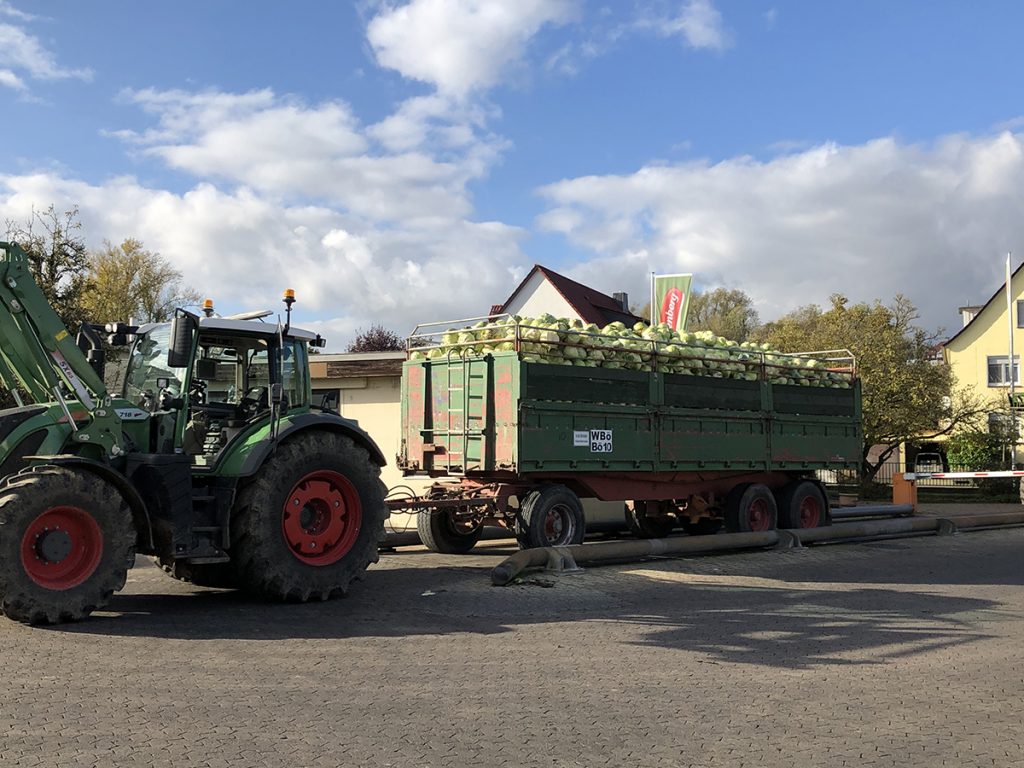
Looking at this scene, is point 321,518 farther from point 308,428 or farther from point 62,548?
point 62,548

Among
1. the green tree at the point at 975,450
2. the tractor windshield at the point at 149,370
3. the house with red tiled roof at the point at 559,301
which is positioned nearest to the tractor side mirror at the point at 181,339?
the tractor windshield at the point at 149,370

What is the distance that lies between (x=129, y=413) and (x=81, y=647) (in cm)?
235

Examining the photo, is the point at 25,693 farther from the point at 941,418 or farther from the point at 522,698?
the point at 941,418

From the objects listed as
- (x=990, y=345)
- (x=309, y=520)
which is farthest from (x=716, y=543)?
(x=990, y=345)

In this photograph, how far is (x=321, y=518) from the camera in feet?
31.9

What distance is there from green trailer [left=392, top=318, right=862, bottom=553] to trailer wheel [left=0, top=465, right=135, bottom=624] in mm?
4446

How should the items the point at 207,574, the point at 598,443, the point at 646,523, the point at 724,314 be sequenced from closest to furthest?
the point at 207,574, the point at 598,443, the point at 646,523, the point at 724,314

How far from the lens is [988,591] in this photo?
1100cm

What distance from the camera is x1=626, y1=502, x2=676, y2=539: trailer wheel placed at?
50.4ft

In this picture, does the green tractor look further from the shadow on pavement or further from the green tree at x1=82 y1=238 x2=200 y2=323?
the green tree at x1=82 y1=238 x2=200 y2=323

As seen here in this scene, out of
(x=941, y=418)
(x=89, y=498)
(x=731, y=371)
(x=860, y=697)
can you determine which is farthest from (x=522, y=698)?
(x=941, y=418)

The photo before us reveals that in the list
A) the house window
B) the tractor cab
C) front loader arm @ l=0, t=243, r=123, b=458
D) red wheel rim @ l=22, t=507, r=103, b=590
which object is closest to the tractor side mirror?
the tractor cab

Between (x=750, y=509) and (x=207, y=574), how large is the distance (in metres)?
8.62

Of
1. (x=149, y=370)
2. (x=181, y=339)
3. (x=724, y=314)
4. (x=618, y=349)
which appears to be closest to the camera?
(x=181, y=339)
